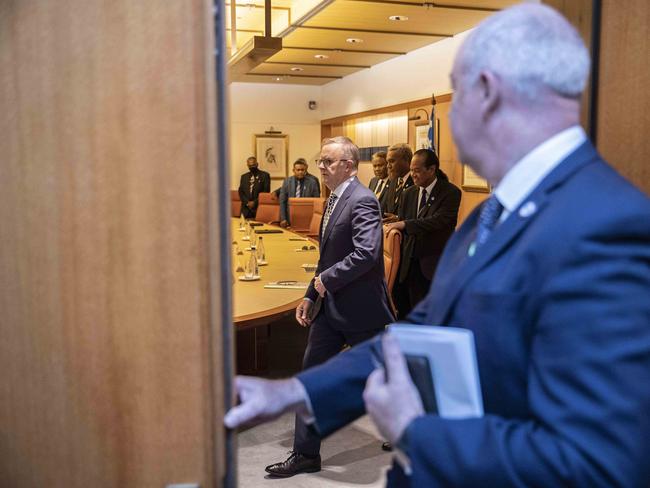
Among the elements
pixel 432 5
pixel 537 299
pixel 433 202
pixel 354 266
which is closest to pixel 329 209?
pixel 354 266

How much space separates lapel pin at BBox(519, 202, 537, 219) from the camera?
3.38ft

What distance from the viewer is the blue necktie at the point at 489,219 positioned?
3.76 feet

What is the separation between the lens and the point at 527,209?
3.41 ft

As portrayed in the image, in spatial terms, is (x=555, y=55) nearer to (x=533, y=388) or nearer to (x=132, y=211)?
(x=533, y=388)

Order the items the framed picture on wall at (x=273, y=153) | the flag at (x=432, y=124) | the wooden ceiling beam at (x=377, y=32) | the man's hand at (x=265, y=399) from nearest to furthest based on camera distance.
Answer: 1. the man's hand at (x=265, y=399)
2. the wooden ceiling beam at (x=377, y=32)
3. the flag at (x=432, y=124)
4. the framed picture on wall at (x=273, y=153)

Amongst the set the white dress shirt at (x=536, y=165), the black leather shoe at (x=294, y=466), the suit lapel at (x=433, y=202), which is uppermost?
the white dress shirt at (x=536, y=165)

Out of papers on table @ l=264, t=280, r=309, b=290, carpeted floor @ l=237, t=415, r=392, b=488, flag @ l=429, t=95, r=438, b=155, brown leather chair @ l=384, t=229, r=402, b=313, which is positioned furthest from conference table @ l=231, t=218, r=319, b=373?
flag @ l=429, t=95, r=438, b=155

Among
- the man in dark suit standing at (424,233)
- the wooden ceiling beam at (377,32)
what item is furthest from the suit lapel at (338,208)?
the wooden ceiling beam at (377,32)

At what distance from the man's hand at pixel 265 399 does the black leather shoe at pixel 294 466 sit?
2.30m

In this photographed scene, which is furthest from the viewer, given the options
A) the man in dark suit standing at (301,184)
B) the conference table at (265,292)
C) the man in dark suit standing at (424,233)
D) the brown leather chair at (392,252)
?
the man in dark suit standing at (301,184)

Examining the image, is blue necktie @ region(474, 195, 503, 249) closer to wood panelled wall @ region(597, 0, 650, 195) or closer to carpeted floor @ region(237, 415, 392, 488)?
wood panelled wall @ region(597, 0, 650, 195)

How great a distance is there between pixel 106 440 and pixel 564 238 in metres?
0.74

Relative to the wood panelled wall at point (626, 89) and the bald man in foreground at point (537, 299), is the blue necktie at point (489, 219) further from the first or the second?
the wood panelled wall at point (626, 89)

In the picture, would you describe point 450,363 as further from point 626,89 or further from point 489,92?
point 626,89
